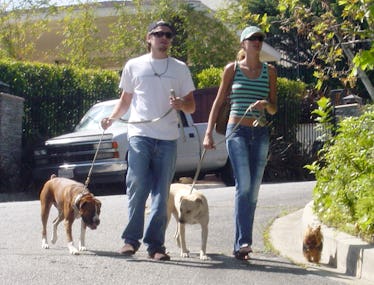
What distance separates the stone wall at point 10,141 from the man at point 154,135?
10308 millimetres

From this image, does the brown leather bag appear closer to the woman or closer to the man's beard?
the woman

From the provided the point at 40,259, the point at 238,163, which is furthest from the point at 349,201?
Answer: the point at 40,259

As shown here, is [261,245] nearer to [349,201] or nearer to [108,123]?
[349,201]

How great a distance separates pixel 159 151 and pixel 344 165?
2.20 m

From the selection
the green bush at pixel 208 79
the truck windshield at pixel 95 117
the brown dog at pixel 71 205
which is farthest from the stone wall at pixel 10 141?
the brown dog at pixel 71 205

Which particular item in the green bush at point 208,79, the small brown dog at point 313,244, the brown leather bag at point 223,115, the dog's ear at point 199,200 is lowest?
the small brown dog at point 313,244

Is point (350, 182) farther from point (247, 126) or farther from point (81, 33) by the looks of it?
point (81, 33)

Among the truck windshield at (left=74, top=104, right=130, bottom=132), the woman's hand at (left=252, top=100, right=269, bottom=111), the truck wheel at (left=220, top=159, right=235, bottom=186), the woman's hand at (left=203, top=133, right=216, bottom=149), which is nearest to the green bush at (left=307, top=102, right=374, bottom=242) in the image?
the woman's hand at (left=252, top=100, right=269, bottom=111)

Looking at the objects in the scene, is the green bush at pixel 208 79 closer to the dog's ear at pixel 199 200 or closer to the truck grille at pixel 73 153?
the truck grille at pixel 73 153

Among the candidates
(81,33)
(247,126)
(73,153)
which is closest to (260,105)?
(247,126)

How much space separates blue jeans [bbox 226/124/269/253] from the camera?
27.5 ft

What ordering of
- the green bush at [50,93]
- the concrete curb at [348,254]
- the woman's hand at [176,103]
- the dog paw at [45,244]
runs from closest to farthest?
the concrete curb at [348,254]
the woman's hand at [176,103]
the dog paw at [45,244]
the green bush at [50,93]

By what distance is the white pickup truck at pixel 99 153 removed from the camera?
16547mm

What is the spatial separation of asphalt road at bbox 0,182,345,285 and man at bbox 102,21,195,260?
27 cm
